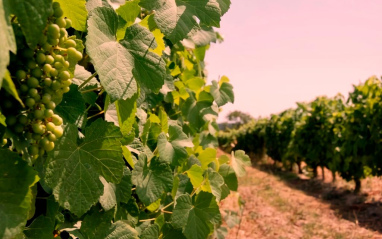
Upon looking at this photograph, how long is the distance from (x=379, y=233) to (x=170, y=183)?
691cm

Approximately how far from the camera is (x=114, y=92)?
0.86 metres

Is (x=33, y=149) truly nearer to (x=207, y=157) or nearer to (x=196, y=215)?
(x=196, y=215)

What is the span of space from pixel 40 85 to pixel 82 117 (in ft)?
1.13

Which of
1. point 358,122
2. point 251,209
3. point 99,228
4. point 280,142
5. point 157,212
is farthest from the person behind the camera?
point 280,142

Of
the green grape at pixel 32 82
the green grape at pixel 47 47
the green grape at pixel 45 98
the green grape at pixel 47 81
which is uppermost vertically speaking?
the green grape at pixel 47 47

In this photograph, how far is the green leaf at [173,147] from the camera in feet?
5.39

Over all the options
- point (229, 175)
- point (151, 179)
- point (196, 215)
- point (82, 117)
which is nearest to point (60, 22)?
point (82, 117)

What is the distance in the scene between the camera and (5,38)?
519 millimetres

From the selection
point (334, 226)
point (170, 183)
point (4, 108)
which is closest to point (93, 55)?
point (4, 108)

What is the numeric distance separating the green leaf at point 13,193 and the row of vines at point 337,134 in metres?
9.18

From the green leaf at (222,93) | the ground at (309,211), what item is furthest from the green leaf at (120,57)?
the ground at (309,211)

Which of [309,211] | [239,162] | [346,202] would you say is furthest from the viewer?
[346,202]

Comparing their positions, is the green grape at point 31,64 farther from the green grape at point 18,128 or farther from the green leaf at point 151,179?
the green leaf at point 151,179

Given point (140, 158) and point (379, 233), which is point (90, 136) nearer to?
point (140, 158)
